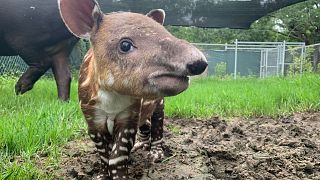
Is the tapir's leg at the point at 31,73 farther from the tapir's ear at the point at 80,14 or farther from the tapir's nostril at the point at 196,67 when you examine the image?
the tapir's nostril at the point at 196,67

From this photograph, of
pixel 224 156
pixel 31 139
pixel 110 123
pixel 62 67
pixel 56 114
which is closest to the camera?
pixel 110 123

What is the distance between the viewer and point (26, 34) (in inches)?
245

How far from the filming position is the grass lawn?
291 cm

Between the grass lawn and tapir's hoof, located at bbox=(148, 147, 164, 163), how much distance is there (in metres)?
0.61

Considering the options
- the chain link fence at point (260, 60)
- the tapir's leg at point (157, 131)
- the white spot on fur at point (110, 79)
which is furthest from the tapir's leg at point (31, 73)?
the chain link fence at point (260, 60)

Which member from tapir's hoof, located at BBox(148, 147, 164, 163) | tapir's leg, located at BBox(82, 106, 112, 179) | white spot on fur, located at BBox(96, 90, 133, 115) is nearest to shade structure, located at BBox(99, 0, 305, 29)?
tapir's hoof, located at BBox(148, 147, 164, 163)

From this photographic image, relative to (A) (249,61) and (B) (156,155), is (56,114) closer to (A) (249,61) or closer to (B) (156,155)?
(B) (156,155)

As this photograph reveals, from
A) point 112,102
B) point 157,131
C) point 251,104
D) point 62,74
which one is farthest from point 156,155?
point 62,74

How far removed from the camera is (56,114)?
4.32 meters

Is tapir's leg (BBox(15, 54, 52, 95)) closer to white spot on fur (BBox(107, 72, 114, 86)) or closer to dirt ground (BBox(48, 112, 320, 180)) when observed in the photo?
dirt ground (BBox(48, 112, 320, 180))

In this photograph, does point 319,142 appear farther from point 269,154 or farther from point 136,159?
point 136,159

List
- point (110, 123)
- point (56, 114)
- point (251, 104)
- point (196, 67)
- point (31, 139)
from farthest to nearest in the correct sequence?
point (251, 104)
point (56, 114)
point (31, 139)
point (110, 123)
point (196, 67)

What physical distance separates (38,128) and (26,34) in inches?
120

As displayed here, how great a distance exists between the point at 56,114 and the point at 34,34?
7.22 feet
